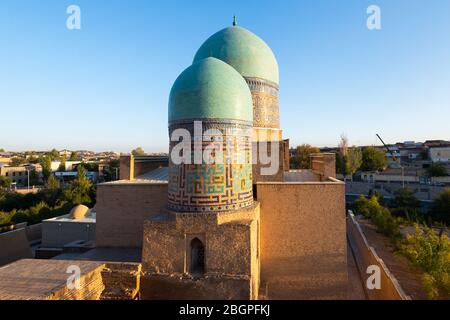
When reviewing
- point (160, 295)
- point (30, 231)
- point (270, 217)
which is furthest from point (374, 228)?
point (30, 231)

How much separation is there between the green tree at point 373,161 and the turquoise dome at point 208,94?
3354 cm

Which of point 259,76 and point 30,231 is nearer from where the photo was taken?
point 259,76

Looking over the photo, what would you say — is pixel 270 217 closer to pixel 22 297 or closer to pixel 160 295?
pixel 160 295

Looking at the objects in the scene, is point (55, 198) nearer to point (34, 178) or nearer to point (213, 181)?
point (34, 178)

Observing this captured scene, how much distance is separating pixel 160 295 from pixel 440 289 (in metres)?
6.69

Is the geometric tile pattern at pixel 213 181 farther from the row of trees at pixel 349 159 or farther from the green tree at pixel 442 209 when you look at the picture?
the row of trees at pixel 349 159

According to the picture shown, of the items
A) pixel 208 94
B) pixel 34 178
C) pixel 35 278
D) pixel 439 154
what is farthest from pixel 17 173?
pixel 439 154

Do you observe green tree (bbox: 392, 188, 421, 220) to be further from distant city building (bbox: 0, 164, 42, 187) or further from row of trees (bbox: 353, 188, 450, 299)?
distant city building (bbox: 0, 164, 42, 187)

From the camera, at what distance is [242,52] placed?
9047 mm

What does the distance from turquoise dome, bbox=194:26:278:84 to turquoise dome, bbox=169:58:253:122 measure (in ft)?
7.61

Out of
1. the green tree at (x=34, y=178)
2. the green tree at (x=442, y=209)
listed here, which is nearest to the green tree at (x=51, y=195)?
the green tree at (x=34, y=178)

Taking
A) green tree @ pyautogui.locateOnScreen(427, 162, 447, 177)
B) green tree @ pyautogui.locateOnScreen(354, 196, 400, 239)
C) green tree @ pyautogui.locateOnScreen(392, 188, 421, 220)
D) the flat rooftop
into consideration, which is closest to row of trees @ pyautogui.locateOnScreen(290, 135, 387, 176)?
green tree @ pyautogui.locateOnScreen(427, 162, 447, 177)

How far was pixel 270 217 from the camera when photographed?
742 cm

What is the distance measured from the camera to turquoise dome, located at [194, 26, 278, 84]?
9.03 metres
